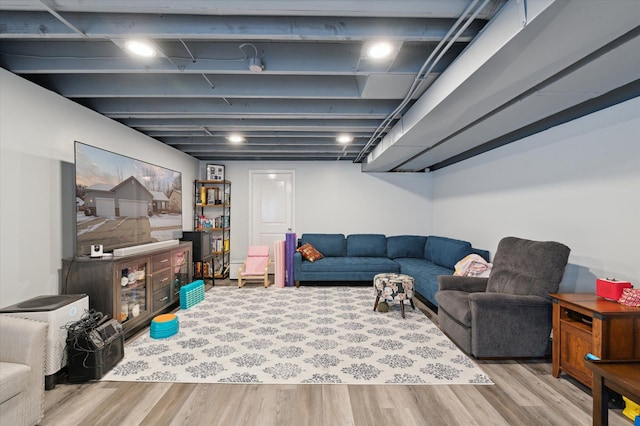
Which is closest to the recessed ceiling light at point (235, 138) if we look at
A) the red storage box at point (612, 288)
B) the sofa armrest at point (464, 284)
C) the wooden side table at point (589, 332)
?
the sofa armrest at point (464, 284)

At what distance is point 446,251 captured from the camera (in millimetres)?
4887

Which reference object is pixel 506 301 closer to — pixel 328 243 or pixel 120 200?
pixel 328 243

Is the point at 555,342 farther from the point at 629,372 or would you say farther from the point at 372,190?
the point at 372,190

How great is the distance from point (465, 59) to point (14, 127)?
3677mm

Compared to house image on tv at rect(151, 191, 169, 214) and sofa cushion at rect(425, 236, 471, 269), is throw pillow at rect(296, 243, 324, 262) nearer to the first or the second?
sofa cushion at rect(425, 236, 471, 269)

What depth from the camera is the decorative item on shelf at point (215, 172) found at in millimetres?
6043

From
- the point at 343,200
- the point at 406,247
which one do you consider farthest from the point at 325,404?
the point at 343,200

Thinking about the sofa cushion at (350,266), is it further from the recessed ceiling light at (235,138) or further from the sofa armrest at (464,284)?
the recessed ceiling light at (235,138)

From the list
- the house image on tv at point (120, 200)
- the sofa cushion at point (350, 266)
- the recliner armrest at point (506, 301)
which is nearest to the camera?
the recliner armrest at point (506, 301)

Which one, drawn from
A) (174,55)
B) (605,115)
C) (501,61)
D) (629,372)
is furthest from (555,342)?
(174,55)

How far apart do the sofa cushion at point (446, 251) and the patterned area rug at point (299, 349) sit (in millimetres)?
1122

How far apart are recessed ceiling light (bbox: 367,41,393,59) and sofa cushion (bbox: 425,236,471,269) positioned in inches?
134

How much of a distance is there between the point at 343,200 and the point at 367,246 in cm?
118

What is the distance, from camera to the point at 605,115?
256cm
